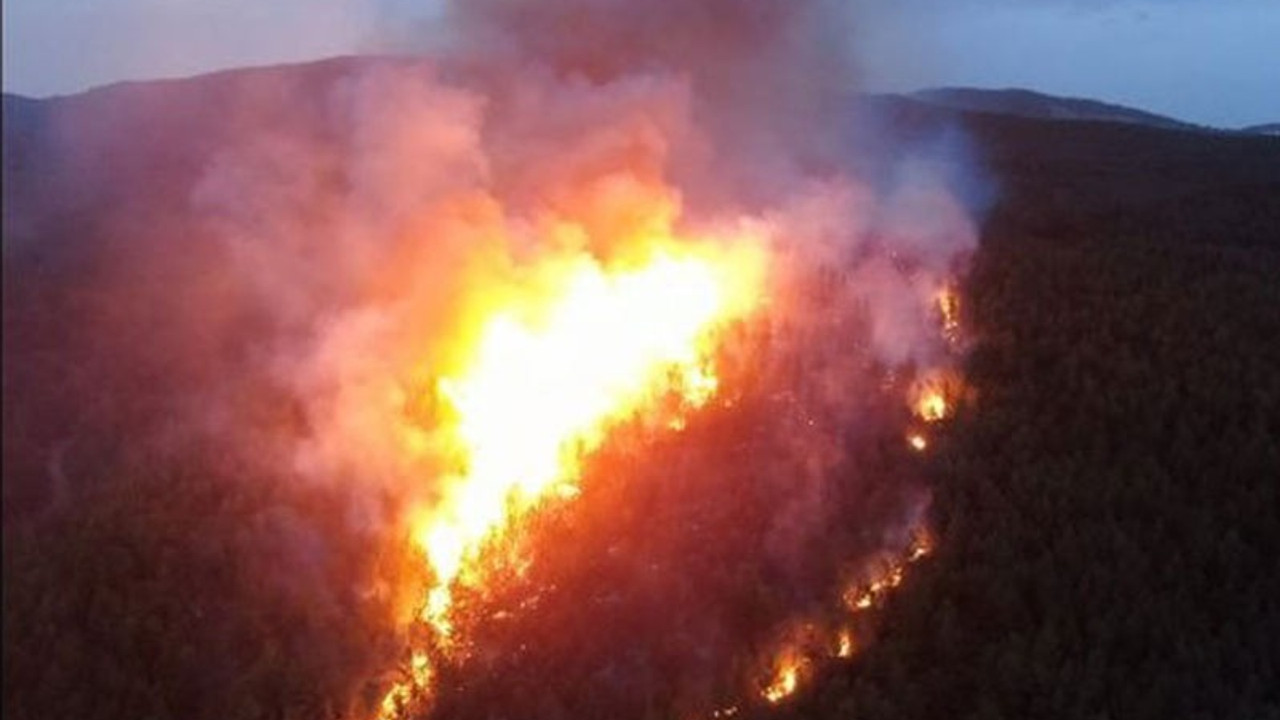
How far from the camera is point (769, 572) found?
83.1 feet

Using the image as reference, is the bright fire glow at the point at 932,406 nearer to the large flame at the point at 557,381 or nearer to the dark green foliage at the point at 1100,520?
the dark green foliage at the point at 1100,520

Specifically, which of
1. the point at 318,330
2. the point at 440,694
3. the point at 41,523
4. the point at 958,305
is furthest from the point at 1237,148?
the point at 41,523

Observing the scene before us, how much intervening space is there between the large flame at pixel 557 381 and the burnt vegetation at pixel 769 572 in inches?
46.4

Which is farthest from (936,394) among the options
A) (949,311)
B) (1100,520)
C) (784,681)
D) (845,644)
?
(784,681)

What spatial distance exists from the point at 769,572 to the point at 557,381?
25.7 feet

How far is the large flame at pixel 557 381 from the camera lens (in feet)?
85.7

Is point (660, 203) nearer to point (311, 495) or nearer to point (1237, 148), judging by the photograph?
point (311, 495)

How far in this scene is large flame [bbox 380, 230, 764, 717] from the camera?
2611 centimetres

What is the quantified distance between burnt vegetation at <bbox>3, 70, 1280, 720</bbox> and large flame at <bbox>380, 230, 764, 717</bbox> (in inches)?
46.4

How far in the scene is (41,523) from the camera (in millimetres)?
10789

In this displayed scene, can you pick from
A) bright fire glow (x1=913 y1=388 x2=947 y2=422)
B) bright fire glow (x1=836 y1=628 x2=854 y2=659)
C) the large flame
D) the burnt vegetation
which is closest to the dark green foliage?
the burnt vegetation

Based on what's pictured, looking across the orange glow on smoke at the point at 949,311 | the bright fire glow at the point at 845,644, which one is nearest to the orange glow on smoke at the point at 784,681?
the bright fire glow at the point at 845,644

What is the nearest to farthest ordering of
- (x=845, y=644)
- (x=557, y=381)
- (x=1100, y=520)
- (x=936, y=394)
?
(x=845, y=644)
(x=1100, y=520)
(x=557, y=381)
(x=936, y=394)

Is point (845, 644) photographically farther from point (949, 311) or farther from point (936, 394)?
point (949, 311)
